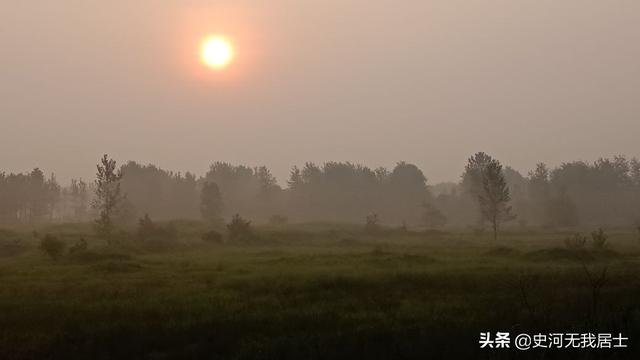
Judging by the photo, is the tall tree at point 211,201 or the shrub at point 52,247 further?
the tall tree at point 211,201

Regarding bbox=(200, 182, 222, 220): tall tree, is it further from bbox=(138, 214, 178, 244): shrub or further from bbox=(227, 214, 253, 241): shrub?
bbox=(138, 214, 178, 244): shrub

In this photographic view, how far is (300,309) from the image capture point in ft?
63.2

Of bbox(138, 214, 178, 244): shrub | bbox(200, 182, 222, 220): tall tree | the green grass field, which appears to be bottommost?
the green grass field

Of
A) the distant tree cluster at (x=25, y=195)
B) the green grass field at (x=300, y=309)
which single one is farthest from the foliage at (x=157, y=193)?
the green grass field at (x=300, y=309)

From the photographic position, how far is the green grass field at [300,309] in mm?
14039

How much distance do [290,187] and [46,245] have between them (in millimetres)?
121448

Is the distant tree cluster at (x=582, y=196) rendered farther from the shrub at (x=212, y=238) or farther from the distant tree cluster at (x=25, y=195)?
the distant tree cluster at (x=25, y=195)

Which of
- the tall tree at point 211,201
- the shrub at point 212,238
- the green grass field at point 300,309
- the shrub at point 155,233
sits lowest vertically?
the green grass field at point 300,309

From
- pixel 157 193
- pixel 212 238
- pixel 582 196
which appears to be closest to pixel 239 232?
pixel 212 238

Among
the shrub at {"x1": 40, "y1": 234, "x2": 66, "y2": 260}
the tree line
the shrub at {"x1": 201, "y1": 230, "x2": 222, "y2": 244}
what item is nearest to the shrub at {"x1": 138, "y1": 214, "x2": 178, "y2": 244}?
the shrub at {"x1": 201, "y1": 230, "x2": 222, "y2": 244}

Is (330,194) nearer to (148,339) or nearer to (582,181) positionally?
(582,181)

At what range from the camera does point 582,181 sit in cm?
13638

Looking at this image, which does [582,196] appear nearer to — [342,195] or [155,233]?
[342,195]

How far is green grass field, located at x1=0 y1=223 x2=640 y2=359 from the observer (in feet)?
46.1
